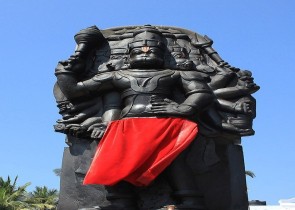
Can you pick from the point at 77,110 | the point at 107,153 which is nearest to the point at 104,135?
the point at 107,153

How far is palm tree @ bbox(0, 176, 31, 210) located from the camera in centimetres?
1780

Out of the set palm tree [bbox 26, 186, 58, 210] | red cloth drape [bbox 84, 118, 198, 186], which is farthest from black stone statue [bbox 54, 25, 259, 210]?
palm tree [bbox 26, 186, 58, 210]

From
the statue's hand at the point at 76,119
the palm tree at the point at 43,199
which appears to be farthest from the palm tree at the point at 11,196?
the statue's hand at the point at 76,119

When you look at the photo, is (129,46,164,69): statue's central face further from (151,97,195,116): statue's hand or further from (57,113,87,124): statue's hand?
(57,113,87,124): statue's hand

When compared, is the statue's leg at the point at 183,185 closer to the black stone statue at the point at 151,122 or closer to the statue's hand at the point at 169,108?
the black stone statue at the point at 151,122

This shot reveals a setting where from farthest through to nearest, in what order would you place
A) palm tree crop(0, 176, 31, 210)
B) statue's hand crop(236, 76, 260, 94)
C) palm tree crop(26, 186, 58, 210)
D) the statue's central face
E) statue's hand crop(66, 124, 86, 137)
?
palm tree crop(26, 186, 58, 210), palm tree crop(0, 176, 31, 210), statue's hand crop(236, 76, 260, 94), the statue's central face, statue's hand crop(66, 124, 86, 137)

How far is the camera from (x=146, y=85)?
610 cm

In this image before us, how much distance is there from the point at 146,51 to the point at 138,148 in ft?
4.58

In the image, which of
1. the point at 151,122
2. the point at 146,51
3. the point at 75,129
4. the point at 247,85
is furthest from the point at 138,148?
the point at 247,85

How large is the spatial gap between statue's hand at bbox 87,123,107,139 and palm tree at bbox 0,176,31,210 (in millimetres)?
12757

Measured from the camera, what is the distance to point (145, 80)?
6.12 metres

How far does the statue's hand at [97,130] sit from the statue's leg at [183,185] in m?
0.97

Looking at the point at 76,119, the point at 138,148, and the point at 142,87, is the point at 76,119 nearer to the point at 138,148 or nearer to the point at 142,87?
the point at 142,87

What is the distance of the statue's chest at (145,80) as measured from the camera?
6102 millimetres
